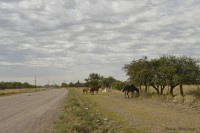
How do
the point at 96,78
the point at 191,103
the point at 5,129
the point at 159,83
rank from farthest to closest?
the point at 96,78 < the point at 159,83 < the point at 191,103 < the point at 5,129

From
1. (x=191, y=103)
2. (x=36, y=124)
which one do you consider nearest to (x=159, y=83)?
(x=191, y=103)

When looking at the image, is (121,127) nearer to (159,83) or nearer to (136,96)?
(159,83)

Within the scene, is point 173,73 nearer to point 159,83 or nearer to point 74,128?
point 159,83

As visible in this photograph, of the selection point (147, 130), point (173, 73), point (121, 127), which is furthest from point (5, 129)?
point (173, 73)

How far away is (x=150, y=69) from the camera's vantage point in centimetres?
4534

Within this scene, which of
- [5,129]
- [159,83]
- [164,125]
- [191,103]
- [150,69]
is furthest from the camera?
[150,69]

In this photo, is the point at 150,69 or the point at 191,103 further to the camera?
the point at 150,69

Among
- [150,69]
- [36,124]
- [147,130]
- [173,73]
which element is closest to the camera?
[147,130]

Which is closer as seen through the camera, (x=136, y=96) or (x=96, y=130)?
(x=96, y=130)

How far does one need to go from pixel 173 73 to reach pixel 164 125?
78.1ft

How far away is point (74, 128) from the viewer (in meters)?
16.1

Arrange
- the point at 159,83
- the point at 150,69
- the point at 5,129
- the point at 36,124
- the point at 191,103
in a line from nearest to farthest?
the point at 5,129, the point at 36,124, the point at 191,103, the point at 159,83, the point at 150,69

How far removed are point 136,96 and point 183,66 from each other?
31.8 ft

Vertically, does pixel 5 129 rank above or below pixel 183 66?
below
